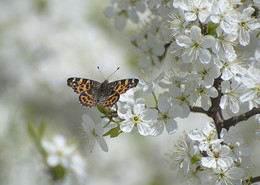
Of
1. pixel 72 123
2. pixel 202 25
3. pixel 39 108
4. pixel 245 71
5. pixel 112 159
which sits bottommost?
pixel 112 159

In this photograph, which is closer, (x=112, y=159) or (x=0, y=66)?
(x=112, y=159)

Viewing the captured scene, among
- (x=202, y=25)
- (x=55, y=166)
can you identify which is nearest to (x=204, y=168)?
(x=202, y=25)

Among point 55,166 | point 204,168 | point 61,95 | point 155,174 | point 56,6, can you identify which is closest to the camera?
point 204,168

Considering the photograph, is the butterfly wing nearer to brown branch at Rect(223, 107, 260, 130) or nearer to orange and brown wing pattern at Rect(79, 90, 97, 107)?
orange and brown wing pattern at Rect(79, 90, 97, 107)

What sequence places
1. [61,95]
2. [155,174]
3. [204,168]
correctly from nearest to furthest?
[204,168] < [61,95] < [155,174]

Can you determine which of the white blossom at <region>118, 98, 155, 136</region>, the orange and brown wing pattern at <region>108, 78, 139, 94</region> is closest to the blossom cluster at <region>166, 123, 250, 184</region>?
the white blossom at <region>118, 98, 155, 136</region>

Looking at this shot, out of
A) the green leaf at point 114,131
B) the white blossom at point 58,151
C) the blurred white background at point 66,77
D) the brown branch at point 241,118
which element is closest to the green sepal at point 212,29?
the brown branch at point 241,118

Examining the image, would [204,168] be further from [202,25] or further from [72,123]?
[72,123]

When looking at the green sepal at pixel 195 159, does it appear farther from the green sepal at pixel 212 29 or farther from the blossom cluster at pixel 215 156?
the green sepal at pixel 212 29
